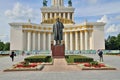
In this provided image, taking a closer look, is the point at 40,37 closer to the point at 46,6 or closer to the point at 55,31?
the point at 46,6

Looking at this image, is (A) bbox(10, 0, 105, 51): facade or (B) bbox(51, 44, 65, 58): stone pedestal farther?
(A) bbox(10, 0, 105, 51): facade

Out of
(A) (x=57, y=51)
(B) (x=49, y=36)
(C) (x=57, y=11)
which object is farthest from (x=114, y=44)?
(A) (x=57, y=51)

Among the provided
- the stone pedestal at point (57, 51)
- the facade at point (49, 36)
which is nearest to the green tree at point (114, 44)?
the facade at point (49, 36)

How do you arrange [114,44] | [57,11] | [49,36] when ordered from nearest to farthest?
[49,36] → [114,44] → [57,11]

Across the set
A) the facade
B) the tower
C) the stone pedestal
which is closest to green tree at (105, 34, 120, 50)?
the facade

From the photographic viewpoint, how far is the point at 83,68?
1559 centimetres

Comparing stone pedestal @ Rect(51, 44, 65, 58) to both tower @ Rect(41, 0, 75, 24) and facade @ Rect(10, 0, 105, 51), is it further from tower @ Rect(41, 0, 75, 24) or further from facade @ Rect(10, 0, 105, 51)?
tower @ Rect(41, 0, 75, 24)

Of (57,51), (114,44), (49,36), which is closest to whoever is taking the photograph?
(57,51)

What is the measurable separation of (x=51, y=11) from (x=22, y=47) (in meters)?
24.2

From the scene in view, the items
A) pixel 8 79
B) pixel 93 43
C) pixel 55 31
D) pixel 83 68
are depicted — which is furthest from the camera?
pixel 93 43

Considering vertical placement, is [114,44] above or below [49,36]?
below

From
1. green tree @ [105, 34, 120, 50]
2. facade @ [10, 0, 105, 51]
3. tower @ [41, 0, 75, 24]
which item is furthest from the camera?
tower @ [41, 0, 75, 24]

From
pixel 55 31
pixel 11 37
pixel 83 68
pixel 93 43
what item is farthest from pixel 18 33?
pixel 83 68

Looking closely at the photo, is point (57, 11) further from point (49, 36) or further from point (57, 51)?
point (57, 51)
